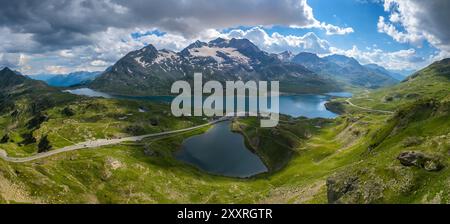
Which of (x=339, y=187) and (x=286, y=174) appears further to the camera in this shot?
(x=286, y=174)

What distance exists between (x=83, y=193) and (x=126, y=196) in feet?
52.6

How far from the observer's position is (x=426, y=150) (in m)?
77.1

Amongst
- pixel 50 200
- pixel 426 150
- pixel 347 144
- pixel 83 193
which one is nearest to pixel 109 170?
pixel 83 193

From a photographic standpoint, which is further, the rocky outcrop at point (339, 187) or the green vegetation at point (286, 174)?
the rocky outcrop at point (339, 187)

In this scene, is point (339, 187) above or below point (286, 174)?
above

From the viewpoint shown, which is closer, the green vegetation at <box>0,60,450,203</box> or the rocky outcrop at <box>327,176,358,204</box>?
the green vegetation at <box>0,60,450,203</box>
